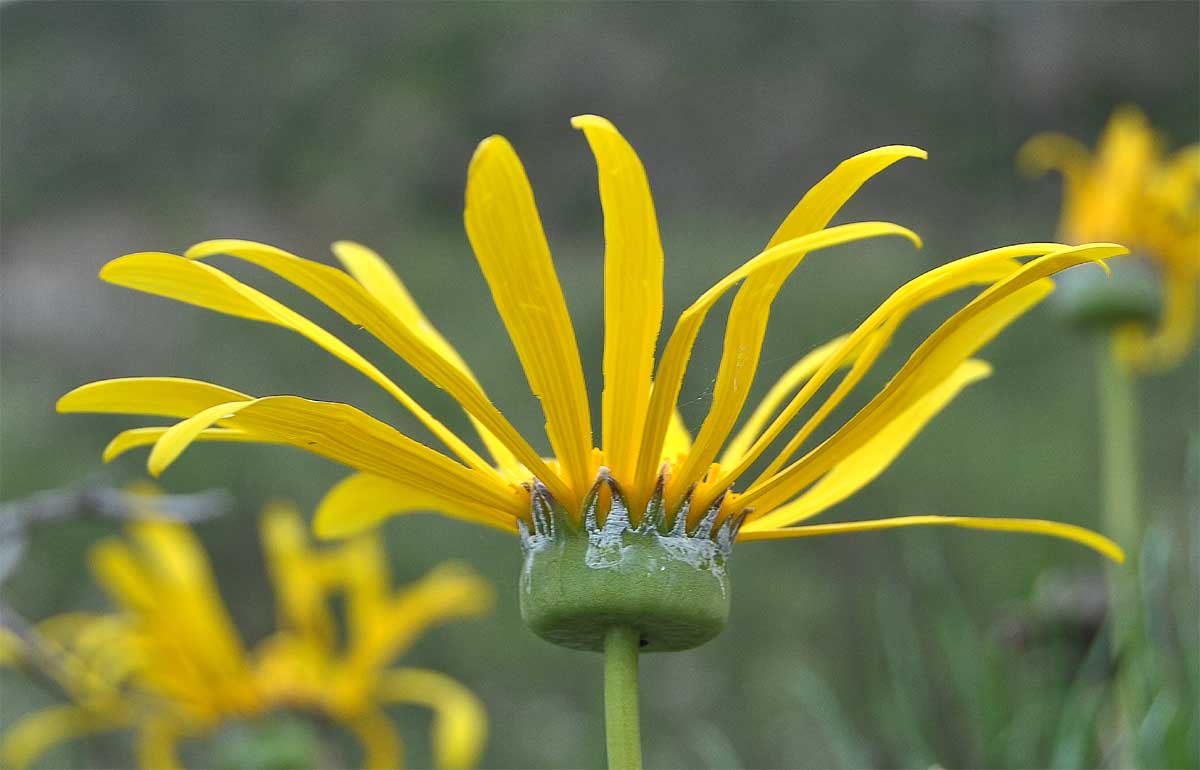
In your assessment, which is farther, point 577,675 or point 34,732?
point 577,675

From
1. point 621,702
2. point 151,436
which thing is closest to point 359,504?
point 151,436

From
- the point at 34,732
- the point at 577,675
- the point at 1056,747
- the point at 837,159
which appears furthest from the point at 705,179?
the point at 1056,747

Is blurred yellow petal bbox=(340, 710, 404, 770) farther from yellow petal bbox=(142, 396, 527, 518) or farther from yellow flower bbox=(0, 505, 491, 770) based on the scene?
yellow petal bbox=(142, 396, 527, 518)

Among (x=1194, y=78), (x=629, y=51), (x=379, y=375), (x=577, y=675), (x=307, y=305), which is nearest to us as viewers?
(x=379, y=375)

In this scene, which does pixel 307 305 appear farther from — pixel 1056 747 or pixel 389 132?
pixel 1056 747

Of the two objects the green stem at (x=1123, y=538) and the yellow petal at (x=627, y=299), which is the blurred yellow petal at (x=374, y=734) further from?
the yellow petal at (x=627, y=299)

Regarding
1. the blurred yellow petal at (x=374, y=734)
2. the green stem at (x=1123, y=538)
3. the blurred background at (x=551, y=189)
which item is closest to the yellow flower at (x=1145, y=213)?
the green stem at (x=1123, y=538)

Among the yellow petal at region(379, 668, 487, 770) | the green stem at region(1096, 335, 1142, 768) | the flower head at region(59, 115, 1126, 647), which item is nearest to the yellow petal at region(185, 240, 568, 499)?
the flower head at region(59, 115, 1126, 647)

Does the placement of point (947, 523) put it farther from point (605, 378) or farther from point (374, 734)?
point (374, 734)
